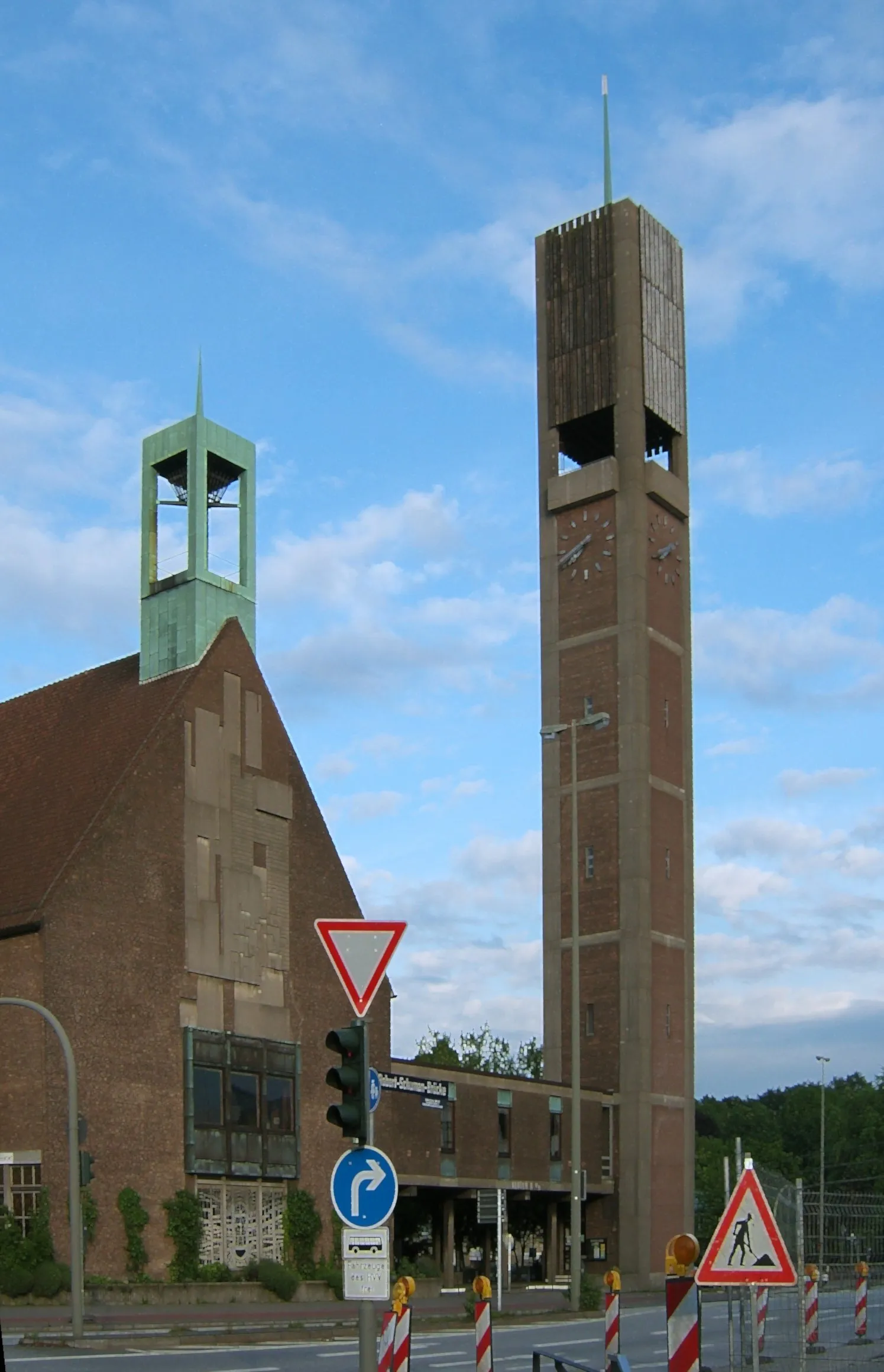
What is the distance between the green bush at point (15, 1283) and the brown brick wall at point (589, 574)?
1394 inches

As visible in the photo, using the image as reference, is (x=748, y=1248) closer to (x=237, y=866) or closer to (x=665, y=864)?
(x=237, y=866)

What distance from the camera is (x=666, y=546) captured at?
6631 cm

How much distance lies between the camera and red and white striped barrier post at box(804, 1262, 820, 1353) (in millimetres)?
18600

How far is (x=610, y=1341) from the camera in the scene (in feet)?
67.3

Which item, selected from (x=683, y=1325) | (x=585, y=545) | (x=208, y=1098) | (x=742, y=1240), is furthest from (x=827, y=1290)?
(x=585, y=545)

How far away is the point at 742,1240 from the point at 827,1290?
824cm

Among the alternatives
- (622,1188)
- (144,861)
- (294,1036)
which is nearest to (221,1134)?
(294,1036)

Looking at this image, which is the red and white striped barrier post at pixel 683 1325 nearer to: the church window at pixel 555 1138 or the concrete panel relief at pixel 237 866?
the concrete panel relief at pixel 237 866

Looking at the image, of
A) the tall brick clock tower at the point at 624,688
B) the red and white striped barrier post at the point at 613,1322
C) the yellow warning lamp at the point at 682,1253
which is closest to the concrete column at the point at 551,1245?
the tall brick clock tower at the point at 624,688

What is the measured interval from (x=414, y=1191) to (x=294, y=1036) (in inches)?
290

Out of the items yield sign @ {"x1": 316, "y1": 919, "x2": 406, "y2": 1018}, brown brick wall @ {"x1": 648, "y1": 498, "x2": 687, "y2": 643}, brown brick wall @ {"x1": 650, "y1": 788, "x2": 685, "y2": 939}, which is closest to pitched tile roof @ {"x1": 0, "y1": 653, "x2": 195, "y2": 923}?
brown brick wall @ {"x1": 650, "y1": 788, "x2": 685, "y2": 939}

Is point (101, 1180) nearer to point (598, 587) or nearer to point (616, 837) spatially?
point (616, 837)

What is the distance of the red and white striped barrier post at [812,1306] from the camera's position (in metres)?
18.6

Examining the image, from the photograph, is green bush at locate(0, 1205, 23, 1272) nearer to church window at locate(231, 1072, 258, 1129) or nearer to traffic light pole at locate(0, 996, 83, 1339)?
church window at locate(231, 1072, 258, 1129)
